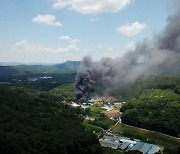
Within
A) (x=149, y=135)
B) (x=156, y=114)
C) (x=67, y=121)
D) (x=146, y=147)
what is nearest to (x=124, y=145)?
(x=146, y=147)

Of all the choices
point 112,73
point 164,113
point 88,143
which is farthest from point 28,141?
point 112,73

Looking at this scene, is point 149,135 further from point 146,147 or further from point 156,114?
point 146,147

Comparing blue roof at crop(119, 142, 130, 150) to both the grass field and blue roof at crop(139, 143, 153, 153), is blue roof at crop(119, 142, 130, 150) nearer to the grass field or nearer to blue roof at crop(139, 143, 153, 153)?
blue roof at crop(139, 143, 153, 153)

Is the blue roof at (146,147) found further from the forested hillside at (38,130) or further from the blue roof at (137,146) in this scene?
the forested hillside at (38,130)

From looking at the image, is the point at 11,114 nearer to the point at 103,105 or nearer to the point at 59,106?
the point at 59,106

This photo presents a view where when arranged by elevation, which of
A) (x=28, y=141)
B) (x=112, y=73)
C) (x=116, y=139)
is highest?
(x=112, y=73)

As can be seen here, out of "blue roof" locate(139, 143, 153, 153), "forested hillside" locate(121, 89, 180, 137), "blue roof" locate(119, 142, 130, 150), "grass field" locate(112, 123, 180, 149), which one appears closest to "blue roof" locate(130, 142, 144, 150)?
"blue roof" locate(139, 143, 153, 153)
